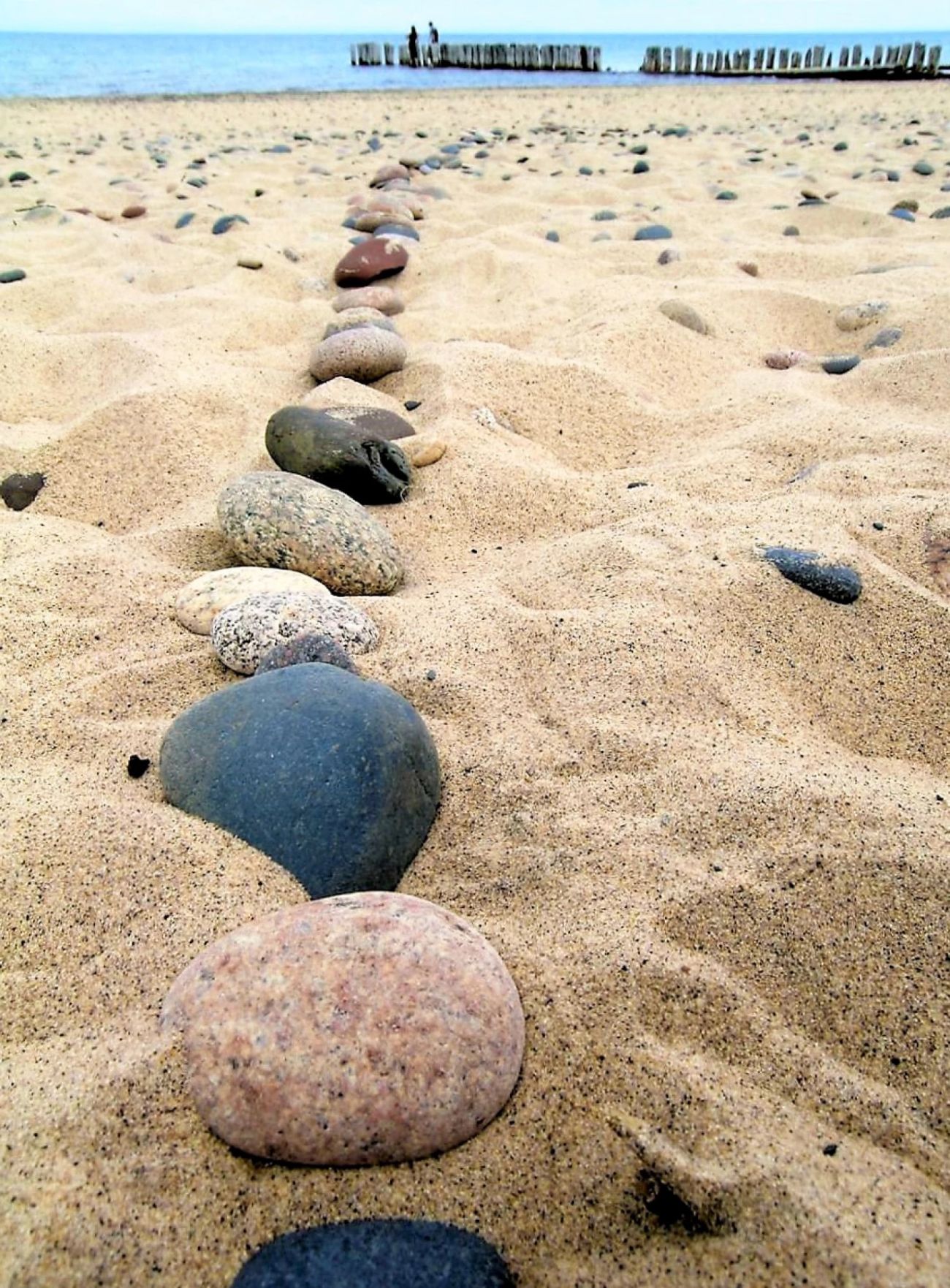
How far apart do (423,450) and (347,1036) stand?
6.78 ft

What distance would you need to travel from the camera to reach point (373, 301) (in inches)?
154

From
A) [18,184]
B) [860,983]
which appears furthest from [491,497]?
[18,184]

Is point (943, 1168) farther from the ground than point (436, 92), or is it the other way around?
point (436, 92)

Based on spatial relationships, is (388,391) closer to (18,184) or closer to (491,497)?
(491,497)

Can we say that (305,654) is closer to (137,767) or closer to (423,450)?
(137,767)

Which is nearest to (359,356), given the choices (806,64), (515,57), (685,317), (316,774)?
(685,317)

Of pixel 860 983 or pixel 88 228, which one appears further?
pixel 88 228

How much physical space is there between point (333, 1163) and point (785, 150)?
10122mm

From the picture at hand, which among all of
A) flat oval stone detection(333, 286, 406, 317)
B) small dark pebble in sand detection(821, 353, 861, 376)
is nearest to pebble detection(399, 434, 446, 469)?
flat oval stone detection(333, 286, 406, 317)

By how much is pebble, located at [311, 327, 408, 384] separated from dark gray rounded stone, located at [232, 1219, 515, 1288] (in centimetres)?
294

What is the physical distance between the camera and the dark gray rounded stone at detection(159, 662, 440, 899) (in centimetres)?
132

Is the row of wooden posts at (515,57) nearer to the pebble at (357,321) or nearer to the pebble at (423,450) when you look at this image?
the pebble at (357,321)

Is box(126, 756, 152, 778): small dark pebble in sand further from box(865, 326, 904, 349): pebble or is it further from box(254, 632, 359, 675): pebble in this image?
box(865, 326, 904, 349): pebble

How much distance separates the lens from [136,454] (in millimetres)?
2719
